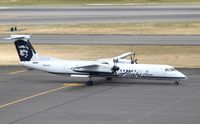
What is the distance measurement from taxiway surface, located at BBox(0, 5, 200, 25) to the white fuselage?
54226mm

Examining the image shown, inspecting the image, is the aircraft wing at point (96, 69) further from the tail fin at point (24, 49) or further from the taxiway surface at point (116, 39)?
the taxiway surface at point (116, 39)

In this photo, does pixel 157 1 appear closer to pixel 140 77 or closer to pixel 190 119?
pixel 140 77

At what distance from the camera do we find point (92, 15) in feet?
438

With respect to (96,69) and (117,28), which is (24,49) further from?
(117,28)

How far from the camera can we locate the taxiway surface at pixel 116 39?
3676 inches

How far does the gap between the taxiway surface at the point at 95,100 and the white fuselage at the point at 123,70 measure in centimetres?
97

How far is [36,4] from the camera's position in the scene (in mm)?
A: 176625

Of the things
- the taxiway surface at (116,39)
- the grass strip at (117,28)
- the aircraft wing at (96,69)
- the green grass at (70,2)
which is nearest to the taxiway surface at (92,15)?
the grass strip at (117,28)

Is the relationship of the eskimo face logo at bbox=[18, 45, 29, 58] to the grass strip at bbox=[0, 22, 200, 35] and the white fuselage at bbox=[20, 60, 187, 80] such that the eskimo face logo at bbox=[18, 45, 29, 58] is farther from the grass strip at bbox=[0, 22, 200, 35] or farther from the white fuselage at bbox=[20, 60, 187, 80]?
the grass strip at bbox=[0, 22, 200, 35]

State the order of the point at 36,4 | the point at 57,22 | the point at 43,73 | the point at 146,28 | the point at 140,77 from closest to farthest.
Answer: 1. the point at 140,77
2. the point at 43,73
3. the point at 146,28
4. the point at 57,22
5. the point at 36,4

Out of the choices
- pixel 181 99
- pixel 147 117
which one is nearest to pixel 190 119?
pixel 147 117

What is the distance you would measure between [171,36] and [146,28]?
9.96 meters

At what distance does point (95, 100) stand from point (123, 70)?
8902 millimetres

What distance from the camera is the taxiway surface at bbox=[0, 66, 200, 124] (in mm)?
48938
